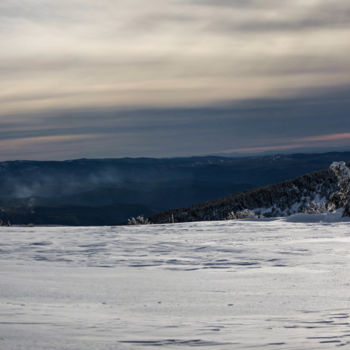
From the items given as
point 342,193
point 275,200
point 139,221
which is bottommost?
point 275,200

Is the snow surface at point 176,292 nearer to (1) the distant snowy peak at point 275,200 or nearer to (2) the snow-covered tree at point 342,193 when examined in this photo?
(2) the snow-covered tree at point 342,193

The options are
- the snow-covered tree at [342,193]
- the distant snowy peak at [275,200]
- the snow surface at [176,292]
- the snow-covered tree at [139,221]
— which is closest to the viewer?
the snow surface at [176,292]

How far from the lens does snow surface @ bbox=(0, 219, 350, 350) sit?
3248 mm

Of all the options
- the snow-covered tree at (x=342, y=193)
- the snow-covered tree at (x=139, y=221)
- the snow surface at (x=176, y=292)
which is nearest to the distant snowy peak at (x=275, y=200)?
the snow-covered tree at (x=139, y=221)

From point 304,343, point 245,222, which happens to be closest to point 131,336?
point 304,343

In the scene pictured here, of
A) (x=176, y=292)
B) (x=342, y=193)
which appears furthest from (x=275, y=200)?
(x=176, y=292)

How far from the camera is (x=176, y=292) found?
15.6ft

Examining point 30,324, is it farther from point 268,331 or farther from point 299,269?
point 299,269

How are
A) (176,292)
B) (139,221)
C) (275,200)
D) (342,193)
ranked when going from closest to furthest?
1. (176,292)
2. (342,193)
3. (139,221)
4. (275,200)

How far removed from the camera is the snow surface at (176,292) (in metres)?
3.25

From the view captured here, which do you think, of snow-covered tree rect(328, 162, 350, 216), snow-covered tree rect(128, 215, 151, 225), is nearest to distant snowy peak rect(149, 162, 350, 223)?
snow-covered tree rect(128, 215, 151, 225)

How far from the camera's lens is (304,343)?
314cm

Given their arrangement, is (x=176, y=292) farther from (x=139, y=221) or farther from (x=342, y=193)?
(x=139, y=221)

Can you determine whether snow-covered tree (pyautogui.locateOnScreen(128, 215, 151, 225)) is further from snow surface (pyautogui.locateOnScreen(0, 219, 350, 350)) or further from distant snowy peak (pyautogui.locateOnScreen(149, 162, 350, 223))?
distant snowy peak (pyautogui.locateOnScreen(149, 162, 350, 223))
